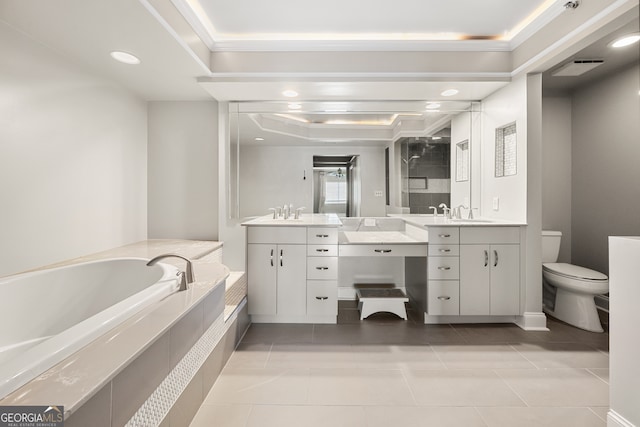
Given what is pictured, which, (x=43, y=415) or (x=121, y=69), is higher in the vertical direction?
(x=121, y=69)

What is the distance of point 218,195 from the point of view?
10.5 ft

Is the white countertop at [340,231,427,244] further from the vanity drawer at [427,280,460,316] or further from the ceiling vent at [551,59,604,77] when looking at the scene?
the ceiling vent at [551,59,604,77]

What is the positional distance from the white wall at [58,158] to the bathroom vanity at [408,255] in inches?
46.4

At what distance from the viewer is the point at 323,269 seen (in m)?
2.83

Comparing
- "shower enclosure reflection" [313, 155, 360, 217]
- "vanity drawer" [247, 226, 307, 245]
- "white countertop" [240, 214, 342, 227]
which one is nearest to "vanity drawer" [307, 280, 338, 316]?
"vanity drawer" [247, 226, 307, 245]

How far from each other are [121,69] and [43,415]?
98.6 inches

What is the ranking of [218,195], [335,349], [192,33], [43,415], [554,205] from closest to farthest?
[43,415]
[192,33]
[335,349]
[218,195]
[554,205]

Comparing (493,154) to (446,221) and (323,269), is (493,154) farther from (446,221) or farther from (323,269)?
(323,269)

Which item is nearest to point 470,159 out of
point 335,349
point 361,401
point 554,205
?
point 554,205

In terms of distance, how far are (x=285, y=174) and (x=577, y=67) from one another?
104 inches

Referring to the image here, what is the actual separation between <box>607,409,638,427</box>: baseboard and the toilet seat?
1.49m

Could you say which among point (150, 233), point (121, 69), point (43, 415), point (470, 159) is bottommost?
point (43, 415)

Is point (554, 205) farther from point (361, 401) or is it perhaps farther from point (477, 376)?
point (361, 401)

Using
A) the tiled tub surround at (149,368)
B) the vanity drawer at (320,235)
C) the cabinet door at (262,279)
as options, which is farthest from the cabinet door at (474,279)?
the tiled tub surround at (149,368)
